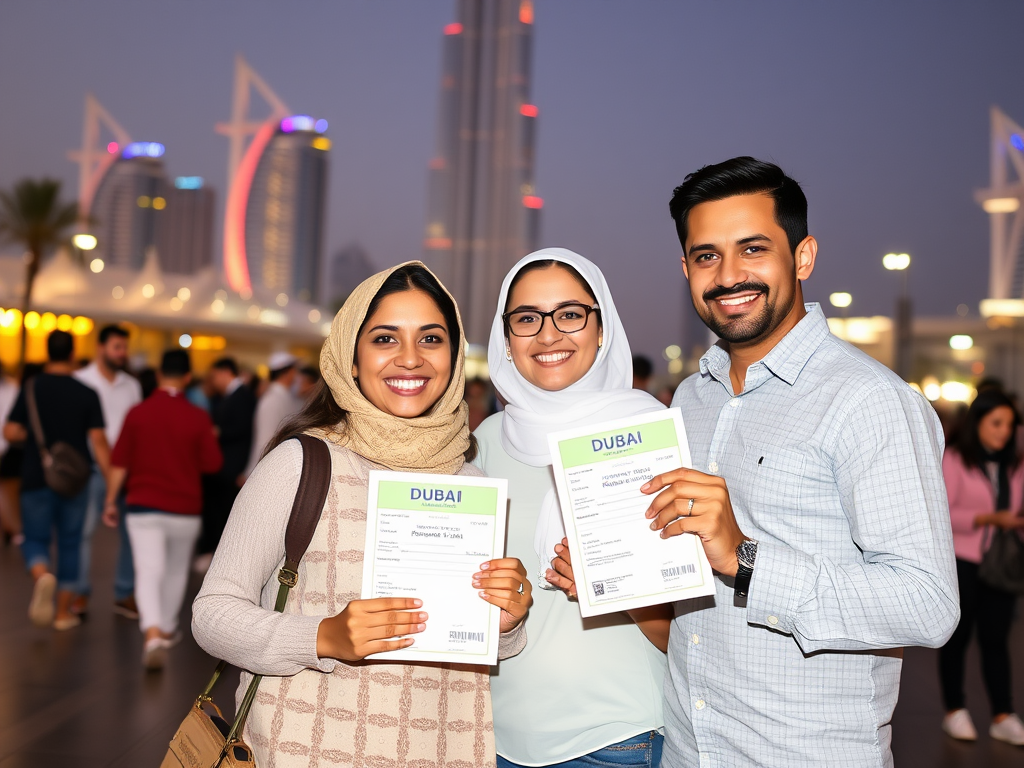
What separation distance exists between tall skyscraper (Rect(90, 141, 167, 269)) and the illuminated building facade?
3.54 m

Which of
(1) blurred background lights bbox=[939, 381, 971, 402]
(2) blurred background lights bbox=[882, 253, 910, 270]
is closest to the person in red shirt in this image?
(2) blurred background lights bbox=[882, 253, 910, 270]

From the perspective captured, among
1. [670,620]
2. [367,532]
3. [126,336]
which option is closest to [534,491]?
[670,620]

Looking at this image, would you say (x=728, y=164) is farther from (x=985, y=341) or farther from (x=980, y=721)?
(x=985, y=341)

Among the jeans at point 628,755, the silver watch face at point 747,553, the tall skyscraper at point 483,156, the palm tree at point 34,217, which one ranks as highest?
the tall skyscraper at point 483,156

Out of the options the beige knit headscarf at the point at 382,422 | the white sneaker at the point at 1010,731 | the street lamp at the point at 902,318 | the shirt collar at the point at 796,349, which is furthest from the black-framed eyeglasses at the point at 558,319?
the street lamp at the point at 902,318

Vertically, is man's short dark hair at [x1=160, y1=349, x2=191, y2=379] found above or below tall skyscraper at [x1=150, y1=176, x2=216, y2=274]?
below

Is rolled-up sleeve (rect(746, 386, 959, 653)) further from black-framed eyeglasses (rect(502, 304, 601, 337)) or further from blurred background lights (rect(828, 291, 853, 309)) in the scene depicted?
blurred background lights (rect(828, 291, 853, 309))

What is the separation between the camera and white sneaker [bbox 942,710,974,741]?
5.27m

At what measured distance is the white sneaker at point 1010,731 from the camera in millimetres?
5238

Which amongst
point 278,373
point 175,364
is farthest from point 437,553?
point 278,373

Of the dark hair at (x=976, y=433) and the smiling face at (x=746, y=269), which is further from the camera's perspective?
the dark hair at (x=976, y=433)

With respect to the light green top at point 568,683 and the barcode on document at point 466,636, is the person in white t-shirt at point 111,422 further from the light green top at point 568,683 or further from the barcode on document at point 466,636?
the barcode on document at point 466,636

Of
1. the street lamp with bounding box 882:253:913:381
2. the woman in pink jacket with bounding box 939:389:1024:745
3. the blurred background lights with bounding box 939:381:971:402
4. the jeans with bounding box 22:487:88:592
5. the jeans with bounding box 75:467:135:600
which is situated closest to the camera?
the woman in pink jacket with bounding box 939:389:1024:745

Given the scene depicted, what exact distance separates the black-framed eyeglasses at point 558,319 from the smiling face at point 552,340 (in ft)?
0.03
